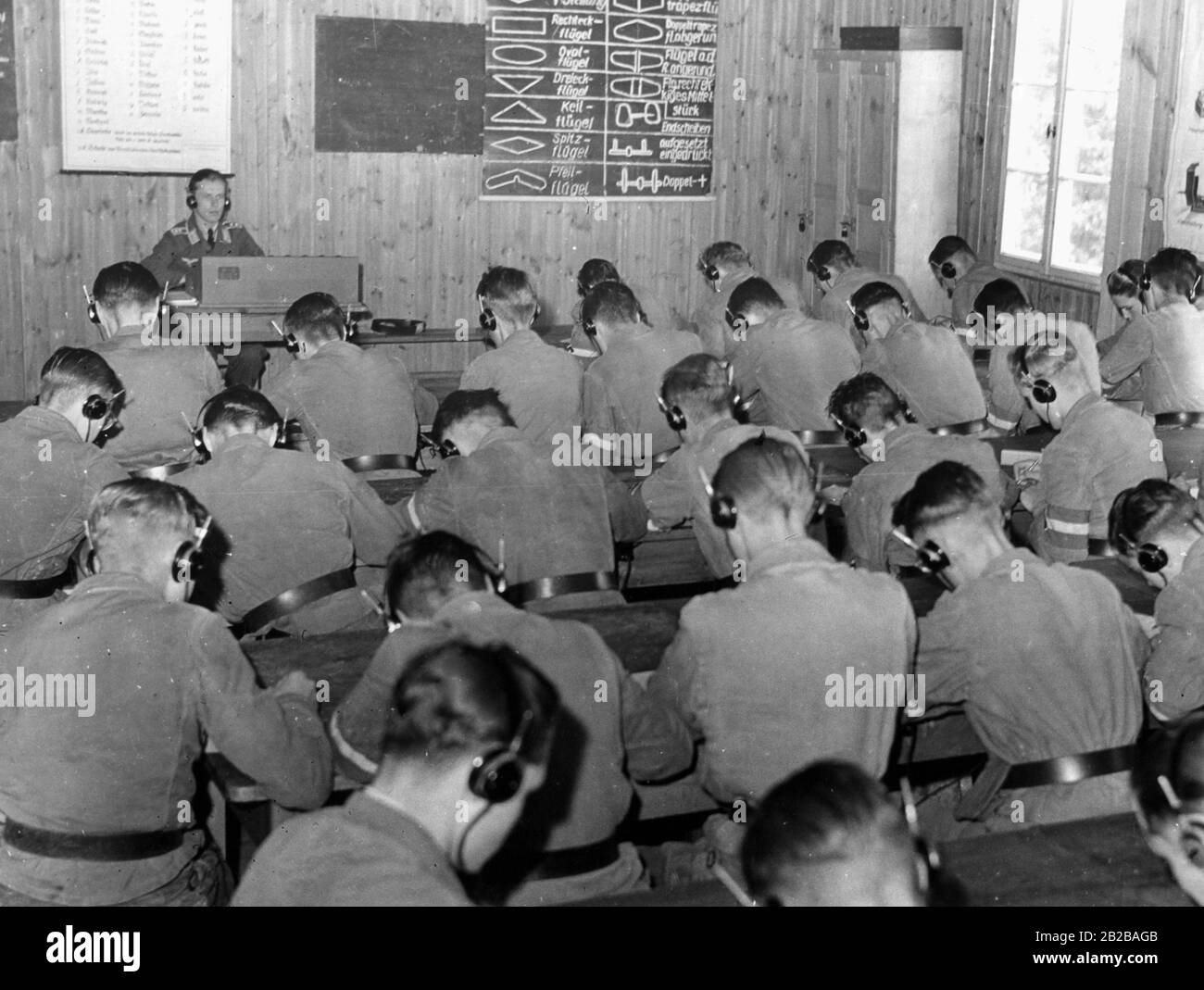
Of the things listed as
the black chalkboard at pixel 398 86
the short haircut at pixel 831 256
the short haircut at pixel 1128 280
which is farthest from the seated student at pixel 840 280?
the black chalkboard at pixel 398 86

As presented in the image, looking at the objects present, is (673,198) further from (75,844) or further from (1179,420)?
(75,844)

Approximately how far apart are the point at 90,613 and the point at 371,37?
23.9 feet

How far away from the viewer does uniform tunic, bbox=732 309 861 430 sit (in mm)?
6504

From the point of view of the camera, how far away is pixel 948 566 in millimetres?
3451

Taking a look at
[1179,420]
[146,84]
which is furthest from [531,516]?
[146,84]

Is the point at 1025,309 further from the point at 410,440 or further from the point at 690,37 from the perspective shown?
the point at 690,37

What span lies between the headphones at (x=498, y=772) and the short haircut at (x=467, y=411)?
2631 mm

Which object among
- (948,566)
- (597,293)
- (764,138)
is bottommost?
(948,566)

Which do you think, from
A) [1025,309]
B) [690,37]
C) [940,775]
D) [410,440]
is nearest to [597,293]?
[410,440]

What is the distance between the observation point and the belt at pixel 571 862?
2.86 meters

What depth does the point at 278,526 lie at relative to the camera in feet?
14.1

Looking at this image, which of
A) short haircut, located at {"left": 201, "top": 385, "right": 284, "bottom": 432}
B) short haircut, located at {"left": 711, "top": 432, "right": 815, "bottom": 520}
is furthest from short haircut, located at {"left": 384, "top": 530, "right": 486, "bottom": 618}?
short haircut, located at {"left": 201, "top": 385, "right": 284, "bottom": 432}

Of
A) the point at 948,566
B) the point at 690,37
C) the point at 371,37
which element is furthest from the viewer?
the point at 690,37

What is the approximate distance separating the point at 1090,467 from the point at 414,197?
592 cm
